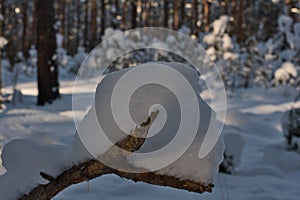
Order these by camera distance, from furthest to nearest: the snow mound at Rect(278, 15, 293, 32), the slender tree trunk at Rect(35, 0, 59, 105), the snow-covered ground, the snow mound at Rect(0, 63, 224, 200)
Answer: the snow mound at Rect(278, 15, 293, 32)
the slender tree trunk at Rect(35, 0, 59, 105)
the snow-covered ground
the snow mound at Rect(0, 63, 224, 200)

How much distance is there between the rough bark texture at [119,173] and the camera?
4.79ft

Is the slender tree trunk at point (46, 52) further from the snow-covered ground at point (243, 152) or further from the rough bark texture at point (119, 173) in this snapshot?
the rough bark texture at point (119, 173)

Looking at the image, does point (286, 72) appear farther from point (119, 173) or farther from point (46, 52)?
point (119, 173)

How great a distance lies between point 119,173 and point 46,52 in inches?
250

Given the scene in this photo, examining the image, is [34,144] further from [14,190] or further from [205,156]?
[205,156]

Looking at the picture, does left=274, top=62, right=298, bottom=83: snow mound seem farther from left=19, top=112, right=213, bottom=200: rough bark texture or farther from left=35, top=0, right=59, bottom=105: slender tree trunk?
left=19, top=112, right=213, bottom=200: rough bark texture

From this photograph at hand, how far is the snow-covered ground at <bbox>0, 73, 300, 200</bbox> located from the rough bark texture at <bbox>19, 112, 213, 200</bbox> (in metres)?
0.70

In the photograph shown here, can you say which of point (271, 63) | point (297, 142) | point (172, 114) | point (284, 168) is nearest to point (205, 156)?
point (172, 114)

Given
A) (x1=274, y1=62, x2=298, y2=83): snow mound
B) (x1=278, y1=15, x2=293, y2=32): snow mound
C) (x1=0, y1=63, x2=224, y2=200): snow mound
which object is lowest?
(x1=274, y1=62, x2=298, y2=83): snow mound

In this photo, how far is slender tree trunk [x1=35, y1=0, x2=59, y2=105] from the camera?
24.2 feet

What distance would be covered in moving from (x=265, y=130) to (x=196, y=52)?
6.00 metres

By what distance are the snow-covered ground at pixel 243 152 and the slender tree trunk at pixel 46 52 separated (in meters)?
0.26

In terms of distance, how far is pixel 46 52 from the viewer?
24.5ft

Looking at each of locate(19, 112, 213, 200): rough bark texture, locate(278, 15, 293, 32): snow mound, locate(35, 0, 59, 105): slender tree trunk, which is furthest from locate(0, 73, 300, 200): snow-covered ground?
locate(278, 15, 293, 32): snow mound
